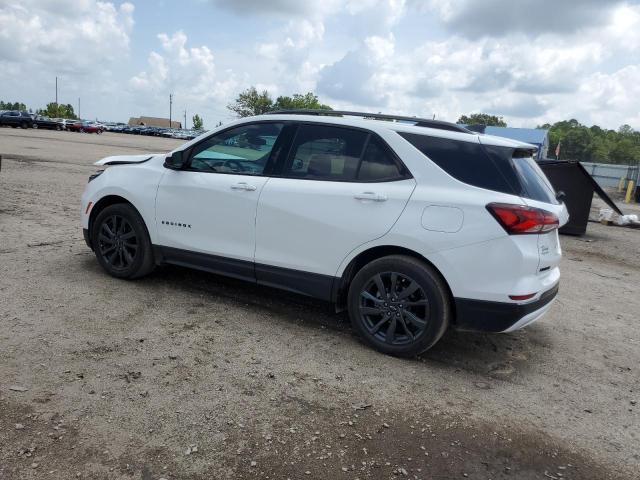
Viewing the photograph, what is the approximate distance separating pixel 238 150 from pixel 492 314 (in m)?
2.60

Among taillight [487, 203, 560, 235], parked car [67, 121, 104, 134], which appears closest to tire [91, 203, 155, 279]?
taillight [487, 203, 560, 235]

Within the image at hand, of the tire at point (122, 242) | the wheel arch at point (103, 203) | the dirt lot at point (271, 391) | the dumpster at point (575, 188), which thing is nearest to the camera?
the dirt lot at point (271, 391)

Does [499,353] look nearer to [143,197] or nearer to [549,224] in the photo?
[549,224]

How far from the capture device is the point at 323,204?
425cm

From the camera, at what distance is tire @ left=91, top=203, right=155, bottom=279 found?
5.21 m

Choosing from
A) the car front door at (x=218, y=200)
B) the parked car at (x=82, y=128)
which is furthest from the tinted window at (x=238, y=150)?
the parked car at (x=82, y=128)

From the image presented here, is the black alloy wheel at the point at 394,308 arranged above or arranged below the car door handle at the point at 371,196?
below

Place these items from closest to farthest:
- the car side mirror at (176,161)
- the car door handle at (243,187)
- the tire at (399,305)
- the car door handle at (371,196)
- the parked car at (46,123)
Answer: the tire at (399,305) < the car door handle at (371,196) < the car door handle at (243,187) < the car side mirror at (176,161) < the parked car at (46,123)

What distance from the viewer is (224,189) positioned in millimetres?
4699

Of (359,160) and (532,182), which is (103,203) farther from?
(532,182)

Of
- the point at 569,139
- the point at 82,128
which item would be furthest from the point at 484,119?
the point at 82,128

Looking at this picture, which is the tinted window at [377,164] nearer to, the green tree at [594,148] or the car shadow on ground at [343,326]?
the car shadow on ground at [343,326]

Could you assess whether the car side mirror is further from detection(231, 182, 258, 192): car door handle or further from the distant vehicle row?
the distant vehicle row

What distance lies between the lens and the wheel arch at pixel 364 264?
12.9 feet
